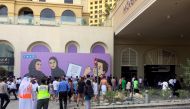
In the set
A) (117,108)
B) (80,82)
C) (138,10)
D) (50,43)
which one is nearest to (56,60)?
(50,43)

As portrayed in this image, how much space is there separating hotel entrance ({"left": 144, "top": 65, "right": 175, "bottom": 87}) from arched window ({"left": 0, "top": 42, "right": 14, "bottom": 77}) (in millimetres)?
13970

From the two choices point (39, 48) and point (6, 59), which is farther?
point (39, 48)

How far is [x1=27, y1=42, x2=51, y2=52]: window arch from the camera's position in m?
36.7

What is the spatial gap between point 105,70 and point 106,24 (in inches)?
227

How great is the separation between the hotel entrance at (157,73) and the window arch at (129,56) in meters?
1.61

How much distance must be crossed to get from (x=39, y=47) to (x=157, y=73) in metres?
13.0

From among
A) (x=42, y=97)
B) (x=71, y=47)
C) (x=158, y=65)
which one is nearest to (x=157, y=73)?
(x=158, y=65)

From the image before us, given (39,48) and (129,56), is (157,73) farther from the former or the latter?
(39,48)

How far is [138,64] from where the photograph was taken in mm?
39750

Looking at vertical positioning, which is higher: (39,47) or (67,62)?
(39,47)

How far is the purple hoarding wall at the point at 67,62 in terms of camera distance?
34.5 meters

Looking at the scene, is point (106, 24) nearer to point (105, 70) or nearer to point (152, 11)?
point (105, 70)

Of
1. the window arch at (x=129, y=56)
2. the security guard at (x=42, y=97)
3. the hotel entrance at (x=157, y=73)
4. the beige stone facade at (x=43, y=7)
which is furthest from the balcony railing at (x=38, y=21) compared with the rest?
the security guard at (x=42, y=97)

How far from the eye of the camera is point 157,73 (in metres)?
40.7
